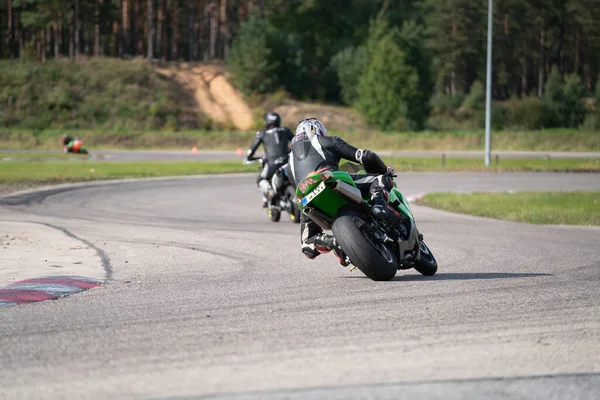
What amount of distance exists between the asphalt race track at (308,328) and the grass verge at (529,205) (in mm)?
5155

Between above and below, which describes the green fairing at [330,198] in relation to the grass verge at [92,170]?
above

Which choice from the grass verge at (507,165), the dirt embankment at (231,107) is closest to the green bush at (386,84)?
the dirt embankment at (231,107)

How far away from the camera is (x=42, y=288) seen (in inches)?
379

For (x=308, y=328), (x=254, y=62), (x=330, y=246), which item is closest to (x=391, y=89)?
(x=254, y=62)

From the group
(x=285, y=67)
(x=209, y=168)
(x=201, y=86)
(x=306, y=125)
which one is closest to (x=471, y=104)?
(x=285, y=67)

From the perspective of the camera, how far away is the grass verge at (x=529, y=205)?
19.7 m

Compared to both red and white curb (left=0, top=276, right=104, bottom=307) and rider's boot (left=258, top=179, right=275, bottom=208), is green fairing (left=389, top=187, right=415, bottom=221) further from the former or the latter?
rider's boot (left=258, top=179, right=275, bottom=208)

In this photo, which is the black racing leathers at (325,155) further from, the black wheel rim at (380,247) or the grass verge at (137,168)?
the grass verge at (137,168)

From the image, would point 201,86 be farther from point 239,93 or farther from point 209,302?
point 209,302

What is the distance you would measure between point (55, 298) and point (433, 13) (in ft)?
337

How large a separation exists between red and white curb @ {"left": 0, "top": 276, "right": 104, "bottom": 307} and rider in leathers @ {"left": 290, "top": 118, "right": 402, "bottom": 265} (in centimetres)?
222

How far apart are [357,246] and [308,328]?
2451 millimetres

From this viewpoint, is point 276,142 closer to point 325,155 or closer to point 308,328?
point 325,155

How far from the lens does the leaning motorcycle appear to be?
736 inches
